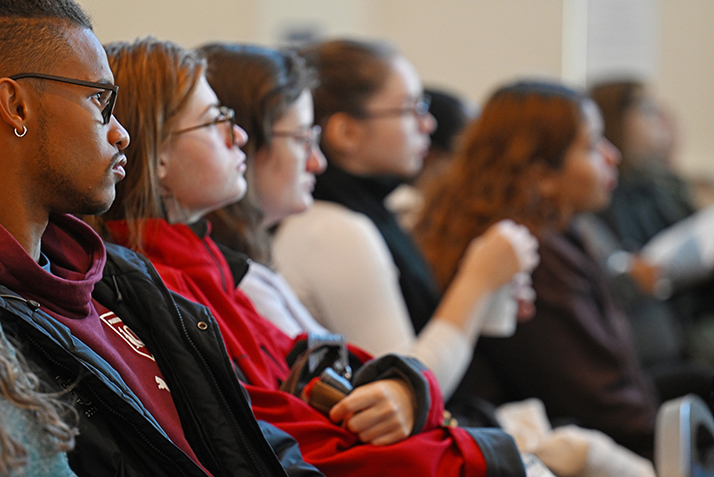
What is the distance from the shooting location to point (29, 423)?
72cm

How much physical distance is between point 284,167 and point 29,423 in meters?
0.90

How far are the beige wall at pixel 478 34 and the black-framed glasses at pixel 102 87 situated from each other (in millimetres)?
4040

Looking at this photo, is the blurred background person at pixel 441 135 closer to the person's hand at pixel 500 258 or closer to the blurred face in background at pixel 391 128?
the blurred face in background at pixel 391 128

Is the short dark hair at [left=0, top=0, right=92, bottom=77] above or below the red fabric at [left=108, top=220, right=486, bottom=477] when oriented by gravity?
above

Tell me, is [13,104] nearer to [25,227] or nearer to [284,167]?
[25,227]

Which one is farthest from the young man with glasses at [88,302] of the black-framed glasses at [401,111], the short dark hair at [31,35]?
the black-framed glasses at [401,111]

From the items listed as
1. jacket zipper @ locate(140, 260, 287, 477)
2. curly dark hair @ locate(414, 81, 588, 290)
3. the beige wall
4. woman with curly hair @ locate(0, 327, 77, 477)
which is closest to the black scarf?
curly dark hair @ locate(414, 81, 588, 290)

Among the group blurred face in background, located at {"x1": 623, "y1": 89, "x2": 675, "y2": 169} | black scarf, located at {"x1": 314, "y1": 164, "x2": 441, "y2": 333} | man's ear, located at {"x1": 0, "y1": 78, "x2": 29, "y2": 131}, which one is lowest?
blurred face in background, located at {"x1": 623, "y1": 89, "x2": 675, "y2": 169}

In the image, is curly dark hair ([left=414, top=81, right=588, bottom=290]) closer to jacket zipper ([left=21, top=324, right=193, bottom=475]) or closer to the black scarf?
the black scarf

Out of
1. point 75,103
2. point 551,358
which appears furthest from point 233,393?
point 551,358

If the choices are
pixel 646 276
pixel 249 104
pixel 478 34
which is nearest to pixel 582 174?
pixel 646 276

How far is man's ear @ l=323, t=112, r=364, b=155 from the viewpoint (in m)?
1.99

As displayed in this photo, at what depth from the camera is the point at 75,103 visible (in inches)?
34.2

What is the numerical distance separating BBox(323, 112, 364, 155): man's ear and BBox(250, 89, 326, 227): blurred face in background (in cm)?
41
